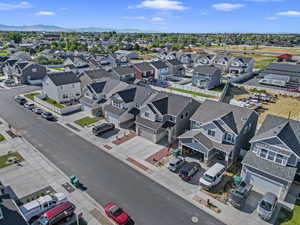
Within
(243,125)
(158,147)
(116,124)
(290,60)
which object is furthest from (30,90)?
(290,60)

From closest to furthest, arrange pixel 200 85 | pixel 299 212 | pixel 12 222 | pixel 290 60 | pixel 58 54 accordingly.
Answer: pixel 12 222 → pixel 299 212 → pixel 200 85 → pixel 290 60 → pixel 58 54

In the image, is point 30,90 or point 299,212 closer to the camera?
point 299,212

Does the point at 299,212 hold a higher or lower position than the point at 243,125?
lower

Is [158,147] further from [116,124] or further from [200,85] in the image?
[200,85]

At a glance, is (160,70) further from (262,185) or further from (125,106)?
(262,185)

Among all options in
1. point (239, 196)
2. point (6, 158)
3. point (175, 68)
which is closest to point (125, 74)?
point (175, 68)

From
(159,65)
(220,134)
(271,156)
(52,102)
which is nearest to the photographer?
(271,156)

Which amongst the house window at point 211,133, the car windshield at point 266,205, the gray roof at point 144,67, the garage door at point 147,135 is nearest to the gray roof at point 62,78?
the gray roof at point 144,67
